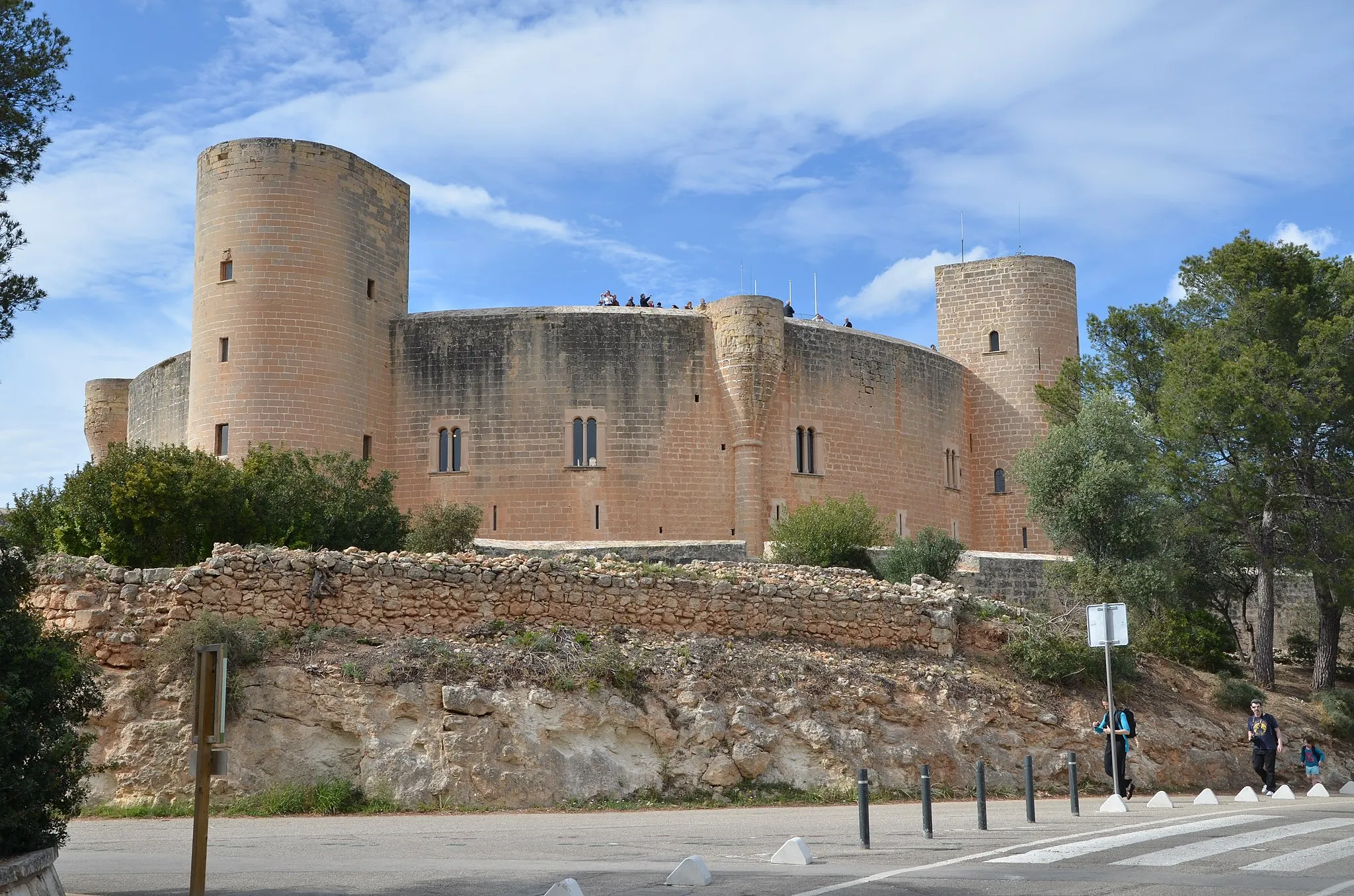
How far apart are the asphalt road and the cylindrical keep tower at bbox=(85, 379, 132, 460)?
107 feet

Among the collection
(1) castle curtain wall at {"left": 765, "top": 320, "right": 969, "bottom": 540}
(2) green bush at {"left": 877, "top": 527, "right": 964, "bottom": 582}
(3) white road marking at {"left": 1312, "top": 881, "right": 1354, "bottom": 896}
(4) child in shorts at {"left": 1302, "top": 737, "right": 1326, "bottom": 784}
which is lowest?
(4) child in shorts at {"left": 1302, "top": 737, "right": 1326, "bottom": 784}

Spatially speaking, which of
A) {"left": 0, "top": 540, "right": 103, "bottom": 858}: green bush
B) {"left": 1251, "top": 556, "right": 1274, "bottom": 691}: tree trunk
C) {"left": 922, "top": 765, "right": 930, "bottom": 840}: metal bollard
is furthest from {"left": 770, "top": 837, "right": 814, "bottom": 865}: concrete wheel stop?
{"left": 1251, "top": 556, "right": 1274, "bottom": 691}: tree trunk

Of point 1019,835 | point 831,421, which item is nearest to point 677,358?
point 831,421

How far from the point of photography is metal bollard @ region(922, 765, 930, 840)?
12844 mm

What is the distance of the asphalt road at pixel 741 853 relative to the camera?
10172mm

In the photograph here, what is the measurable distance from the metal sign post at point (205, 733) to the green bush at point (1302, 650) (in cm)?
2856

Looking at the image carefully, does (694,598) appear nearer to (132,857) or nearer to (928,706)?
(928,706)

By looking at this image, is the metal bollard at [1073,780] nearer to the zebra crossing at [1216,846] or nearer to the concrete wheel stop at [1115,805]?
the concrete wheel stop at [1115,805]

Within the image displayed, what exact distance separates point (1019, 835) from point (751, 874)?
3.71 m

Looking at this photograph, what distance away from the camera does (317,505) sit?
27.1 m

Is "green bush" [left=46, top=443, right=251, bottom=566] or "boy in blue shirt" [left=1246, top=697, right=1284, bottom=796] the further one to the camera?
"green bush" [left=46, top=443, right=251, bottom=566]

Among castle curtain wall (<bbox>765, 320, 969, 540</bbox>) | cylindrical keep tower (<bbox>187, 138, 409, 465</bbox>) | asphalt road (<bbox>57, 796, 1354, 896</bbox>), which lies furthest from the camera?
castle curtain wall (<bbox>765, 320, 969, 540</bbox>)

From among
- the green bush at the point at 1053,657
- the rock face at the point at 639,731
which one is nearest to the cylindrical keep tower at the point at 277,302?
the rock face at the point at 639,731

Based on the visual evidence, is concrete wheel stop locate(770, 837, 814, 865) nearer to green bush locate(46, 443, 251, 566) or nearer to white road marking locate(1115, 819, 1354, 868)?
white road marking locate(1115, 819, 1354, 868)
